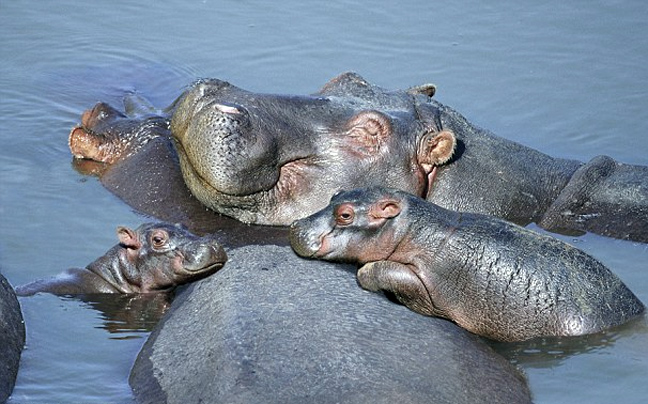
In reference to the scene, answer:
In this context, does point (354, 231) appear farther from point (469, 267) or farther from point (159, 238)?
point (159, 238)

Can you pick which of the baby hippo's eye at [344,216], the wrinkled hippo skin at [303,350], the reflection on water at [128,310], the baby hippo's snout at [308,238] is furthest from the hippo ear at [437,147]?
the reflection on water at [128,310]

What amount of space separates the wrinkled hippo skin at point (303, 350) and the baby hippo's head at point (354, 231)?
0.89 feet

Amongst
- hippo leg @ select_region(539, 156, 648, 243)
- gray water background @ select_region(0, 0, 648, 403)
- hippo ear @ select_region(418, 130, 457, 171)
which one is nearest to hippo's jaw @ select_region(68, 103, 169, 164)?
gray water background @ select_region(0, 0, 648, 403)

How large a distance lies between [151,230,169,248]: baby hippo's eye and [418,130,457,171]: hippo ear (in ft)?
6.24

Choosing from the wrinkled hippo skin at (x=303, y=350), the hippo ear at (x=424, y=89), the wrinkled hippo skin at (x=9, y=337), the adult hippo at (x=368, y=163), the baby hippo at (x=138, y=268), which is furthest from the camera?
the hippo ear at (x=424, y=89)

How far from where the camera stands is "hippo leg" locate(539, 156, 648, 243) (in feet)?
31.7

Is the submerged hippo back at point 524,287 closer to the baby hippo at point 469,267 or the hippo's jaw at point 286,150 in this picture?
the baby hippo at point 469,267

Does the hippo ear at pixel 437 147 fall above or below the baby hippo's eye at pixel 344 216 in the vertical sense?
above

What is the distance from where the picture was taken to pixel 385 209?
838 cm

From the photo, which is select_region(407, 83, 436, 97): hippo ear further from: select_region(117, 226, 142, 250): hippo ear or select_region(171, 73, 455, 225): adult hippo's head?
select_region(117, 226, 142, 250): hippo ear

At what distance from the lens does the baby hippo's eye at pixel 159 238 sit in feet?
28.3

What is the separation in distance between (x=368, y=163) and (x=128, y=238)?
173cm

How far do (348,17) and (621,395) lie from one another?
814cm

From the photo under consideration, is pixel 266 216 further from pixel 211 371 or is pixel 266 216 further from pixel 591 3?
pixel 591 3
